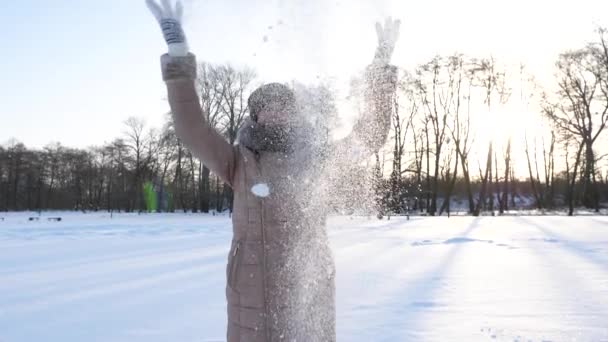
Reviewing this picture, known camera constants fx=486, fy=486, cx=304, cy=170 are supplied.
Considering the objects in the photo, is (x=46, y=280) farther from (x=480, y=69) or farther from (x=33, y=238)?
(x=480, y=69)

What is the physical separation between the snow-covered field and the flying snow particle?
187 cm

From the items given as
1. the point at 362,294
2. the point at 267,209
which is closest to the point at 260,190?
the point at 267,209

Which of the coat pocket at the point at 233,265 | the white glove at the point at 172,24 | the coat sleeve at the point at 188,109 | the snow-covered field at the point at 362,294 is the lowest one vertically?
the snow-covered field at the point at 362,294

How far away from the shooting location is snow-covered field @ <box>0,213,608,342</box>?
160 inches

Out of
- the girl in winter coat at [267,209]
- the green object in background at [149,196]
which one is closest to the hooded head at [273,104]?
the girl in winter coat at [267,209]

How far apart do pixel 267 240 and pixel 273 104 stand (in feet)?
1.78

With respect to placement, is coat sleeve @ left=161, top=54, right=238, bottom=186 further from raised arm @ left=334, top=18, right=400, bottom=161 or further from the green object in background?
the green object in background

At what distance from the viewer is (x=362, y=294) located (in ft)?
18.2

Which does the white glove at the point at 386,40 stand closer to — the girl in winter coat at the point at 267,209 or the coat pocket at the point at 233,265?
the girl in winter coat at the point at 267,209

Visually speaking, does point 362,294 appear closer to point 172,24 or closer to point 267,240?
point 267,240

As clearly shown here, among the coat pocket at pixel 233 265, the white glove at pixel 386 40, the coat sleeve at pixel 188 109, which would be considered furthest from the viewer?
the white glove at pixel 386 40

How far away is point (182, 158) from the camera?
51000 millimetres

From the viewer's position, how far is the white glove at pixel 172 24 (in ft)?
6.05

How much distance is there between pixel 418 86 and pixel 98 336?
3152 cm
